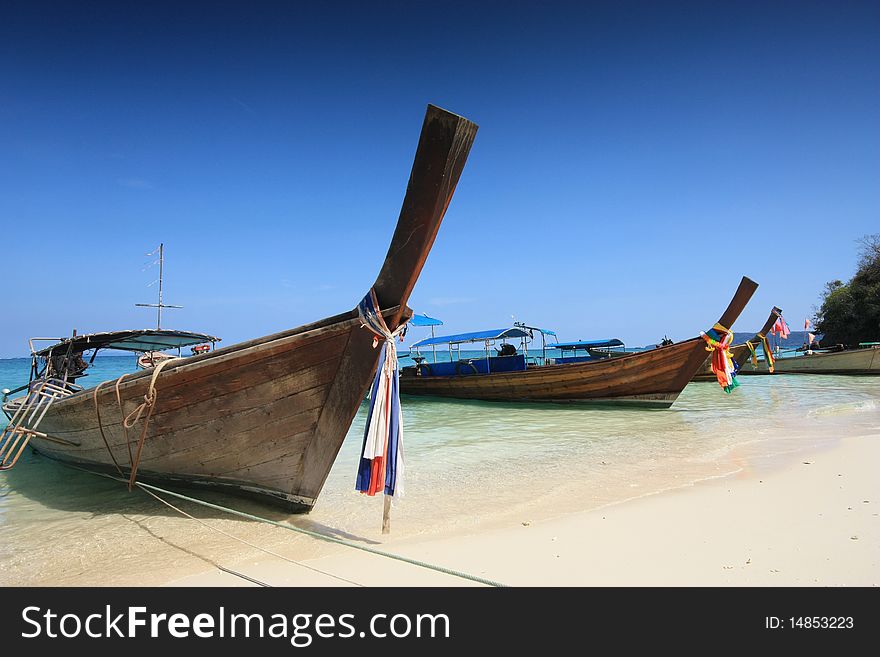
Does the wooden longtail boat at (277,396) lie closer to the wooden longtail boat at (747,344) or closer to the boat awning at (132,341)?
the boat awning at (132,341)

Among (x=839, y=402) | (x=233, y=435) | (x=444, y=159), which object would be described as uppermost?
(x=444, y=159)

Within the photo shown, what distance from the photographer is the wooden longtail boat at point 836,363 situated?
2088 centimetres

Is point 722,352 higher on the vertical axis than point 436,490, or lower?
higher

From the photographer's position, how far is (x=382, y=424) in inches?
129

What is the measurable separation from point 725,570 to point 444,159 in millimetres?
2936

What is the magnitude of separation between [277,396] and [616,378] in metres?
10.9

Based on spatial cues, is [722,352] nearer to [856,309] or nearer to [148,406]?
[148,406]

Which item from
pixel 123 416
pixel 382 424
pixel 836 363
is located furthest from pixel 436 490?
pixel 836 363

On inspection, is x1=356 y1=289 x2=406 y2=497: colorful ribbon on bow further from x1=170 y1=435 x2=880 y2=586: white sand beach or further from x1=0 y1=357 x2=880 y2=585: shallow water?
x1=0 y1=357 x2=880 y2=585: shallow water

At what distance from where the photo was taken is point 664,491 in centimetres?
464

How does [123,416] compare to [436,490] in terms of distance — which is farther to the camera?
[436,490]
